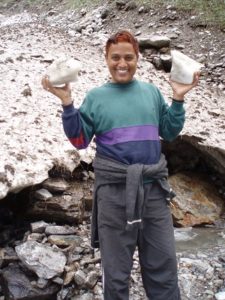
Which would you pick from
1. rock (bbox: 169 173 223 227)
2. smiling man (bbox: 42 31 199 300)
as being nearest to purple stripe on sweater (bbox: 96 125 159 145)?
smiling man (bbox: 42 31 199 300)

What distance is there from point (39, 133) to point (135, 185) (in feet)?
7.89

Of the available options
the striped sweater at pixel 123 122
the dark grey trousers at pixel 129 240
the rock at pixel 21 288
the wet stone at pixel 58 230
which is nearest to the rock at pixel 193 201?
the wet stone at pixel 58 230

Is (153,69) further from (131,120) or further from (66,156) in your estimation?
(131,120)

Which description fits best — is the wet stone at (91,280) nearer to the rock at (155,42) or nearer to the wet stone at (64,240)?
the wet stone at (64,240)

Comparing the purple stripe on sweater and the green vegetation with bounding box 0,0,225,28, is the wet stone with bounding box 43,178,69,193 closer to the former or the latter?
the purple stripe on sweater

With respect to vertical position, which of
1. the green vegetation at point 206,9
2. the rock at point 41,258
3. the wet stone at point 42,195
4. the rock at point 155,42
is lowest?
the rock at point 41,258

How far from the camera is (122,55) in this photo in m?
2.48

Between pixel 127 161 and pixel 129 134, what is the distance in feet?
0.52

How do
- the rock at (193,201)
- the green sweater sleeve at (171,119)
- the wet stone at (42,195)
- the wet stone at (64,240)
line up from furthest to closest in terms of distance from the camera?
the rock at (193,201)
the wet stone at (42,195)
the wet stone at (64,240)
the green sweater sleeve at (171,119)

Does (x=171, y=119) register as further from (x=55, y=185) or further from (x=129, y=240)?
(x=55, y=185)

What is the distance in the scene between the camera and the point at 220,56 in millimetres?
7340

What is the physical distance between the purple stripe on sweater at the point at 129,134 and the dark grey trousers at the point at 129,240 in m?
0.28

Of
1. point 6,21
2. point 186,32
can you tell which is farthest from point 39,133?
point 6,21

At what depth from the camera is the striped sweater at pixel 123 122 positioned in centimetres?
246
